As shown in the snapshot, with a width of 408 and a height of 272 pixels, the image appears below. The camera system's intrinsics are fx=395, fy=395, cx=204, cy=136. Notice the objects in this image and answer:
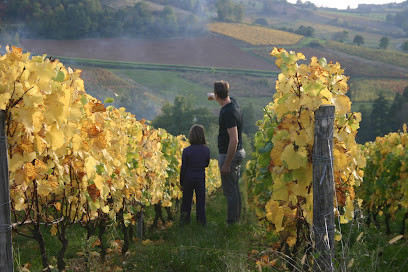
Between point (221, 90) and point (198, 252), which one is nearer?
point (198, 252)

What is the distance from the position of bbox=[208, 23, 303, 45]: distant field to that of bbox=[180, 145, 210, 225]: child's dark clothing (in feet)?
219

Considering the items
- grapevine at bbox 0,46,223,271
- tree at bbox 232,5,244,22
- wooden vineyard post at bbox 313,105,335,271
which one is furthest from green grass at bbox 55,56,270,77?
wooden vineyard post at bbox 313,105,335,271

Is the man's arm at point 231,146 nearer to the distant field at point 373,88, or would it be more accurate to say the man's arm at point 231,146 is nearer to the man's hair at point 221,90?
the man's hair at point 221,90

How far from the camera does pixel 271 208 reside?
292 cm

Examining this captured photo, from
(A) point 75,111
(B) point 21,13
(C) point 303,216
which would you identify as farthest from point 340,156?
(B) point 21,13

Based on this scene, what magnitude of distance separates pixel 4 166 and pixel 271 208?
5.99 ft

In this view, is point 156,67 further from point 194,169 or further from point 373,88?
point 194,169

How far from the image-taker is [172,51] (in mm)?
67812

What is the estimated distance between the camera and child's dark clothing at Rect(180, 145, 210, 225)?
17.4ft

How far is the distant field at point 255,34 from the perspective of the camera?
232ft

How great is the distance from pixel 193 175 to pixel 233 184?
2.16 ft

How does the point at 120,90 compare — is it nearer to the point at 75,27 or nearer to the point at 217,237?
the point at 75,27

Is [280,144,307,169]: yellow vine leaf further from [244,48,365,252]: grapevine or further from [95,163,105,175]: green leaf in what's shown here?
[95,163,105,175]: green leaf

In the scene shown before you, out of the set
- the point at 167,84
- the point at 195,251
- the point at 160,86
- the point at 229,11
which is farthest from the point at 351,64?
the point at 195,251
